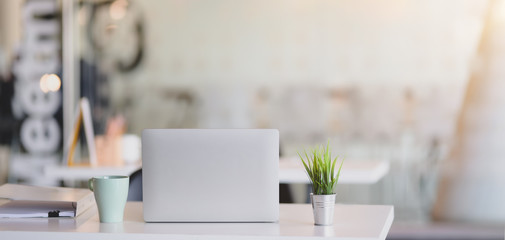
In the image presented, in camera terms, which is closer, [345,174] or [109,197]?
[109,197]

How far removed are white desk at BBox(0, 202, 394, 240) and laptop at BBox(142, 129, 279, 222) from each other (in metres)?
0.03

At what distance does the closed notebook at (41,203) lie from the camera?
164 cm

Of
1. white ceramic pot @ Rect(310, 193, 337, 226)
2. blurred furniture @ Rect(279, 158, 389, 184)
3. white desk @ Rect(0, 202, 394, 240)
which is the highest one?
white ceramic pot @ Rect(310, 193, 337, 226)

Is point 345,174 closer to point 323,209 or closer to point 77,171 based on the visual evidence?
point 77,171

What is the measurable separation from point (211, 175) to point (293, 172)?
1637 mm

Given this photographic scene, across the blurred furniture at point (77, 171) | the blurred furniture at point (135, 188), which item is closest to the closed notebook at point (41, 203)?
the blurred furniture at point (135, 188)

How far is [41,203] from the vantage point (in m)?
1.69

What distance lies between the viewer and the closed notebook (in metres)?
1.64

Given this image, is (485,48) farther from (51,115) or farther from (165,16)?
(51,115)

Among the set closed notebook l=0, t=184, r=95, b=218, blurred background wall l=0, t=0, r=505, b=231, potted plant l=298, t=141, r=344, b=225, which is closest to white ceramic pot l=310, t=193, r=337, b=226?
potted plant l=298, t=141, r=344, b=225

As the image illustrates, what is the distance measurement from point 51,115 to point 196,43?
3.66ft

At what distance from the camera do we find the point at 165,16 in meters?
4.64

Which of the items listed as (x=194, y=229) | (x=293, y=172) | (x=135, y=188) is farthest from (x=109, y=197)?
(x=293, y=172)

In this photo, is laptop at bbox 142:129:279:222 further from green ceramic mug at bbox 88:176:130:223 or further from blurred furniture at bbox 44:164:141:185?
blurred furniture at bbox 44:164:141:185
